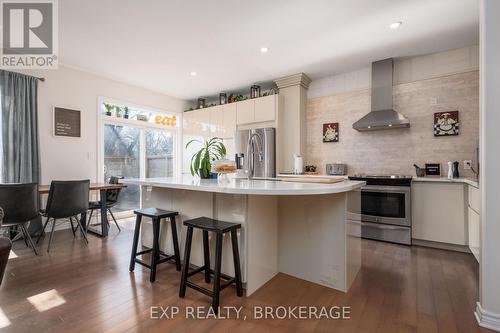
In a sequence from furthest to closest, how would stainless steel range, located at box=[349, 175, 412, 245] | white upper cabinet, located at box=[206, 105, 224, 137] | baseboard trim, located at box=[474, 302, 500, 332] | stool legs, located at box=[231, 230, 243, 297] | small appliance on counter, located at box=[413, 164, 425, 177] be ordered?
white upper cabinet, located at box=[206, 105, 224, 137]
small appliance on counter, located at box=[413, 164, 425, 177]
stainless steel range, located at box=[349, 175, 412, 245]
stool legs, located at box=[231, 230, 243, 297]
baseboard trim, located at box=[474, 302, 500, 332]

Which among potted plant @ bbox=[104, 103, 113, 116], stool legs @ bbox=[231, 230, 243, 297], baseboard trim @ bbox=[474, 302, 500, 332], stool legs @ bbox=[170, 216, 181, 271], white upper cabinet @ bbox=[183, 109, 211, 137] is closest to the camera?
baseboard trim @ bbox=[474, 302, 500, 332]

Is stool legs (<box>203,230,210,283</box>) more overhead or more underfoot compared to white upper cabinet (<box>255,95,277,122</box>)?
more underfoot

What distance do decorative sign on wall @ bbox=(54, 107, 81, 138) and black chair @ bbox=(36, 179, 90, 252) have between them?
1.29m

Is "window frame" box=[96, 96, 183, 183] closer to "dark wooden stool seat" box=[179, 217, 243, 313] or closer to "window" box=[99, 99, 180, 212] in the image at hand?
"window" box=[99, 99, 180, 212]

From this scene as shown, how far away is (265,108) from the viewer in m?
4.42

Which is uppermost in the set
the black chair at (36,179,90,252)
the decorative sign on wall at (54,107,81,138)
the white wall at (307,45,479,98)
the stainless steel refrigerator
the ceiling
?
the ceiling

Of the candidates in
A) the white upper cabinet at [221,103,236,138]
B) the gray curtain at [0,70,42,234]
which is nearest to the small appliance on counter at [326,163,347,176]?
the white upper cabinet at [221,103,236,138]

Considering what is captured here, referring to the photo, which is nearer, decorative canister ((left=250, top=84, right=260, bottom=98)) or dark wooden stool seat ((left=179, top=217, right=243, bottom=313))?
dark wooden stool seat ((left=179, top=217, right=243, bottom=313))

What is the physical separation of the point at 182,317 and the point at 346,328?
3.60 feet

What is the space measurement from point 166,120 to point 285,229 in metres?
4.35

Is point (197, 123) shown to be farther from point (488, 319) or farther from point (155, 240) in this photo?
point (488, 319)

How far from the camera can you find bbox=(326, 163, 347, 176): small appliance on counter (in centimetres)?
407

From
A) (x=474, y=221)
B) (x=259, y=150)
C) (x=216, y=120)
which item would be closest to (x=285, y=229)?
(x=474, y=221)

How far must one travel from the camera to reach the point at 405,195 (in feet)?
10.5
